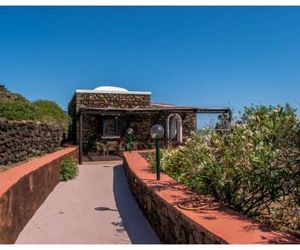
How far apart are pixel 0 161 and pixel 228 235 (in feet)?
29.7

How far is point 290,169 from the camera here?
14.9 ft

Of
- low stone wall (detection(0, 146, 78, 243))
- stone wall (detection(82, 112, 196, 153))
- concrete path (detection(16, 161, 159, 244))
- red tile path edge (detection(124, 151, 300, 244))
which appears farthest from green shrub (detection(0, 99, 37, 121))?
red tile path edge (detection(124, 151, 300, 244))

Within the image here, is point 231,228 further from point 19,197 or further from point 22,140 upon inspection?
point 22,140

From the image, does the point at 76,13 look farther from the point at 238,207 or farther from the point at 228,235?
the point at 228,235

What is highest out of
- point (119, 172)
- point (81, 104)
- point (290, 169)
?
point (81, 104)

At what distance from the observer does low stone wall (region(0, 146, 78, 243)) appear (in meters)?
4.52

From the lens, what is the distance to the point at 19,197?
544 centimetres

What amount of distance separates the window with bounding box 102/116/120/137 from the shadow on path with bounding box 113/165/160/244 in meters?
12.0

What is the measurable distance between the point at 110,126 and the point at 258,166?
58.3 feet

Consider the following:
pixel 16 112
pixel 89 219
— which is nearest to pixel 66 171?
pixel 89 219

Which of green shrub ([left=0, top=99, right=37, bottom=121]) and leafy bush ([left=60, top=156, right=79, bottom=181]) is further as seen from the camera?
green shrub ([left=0, top=99, right=37, bottom=121])

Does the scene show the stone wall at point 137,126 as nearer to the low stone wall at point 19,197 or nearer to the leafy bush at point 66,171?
the leafy bush at point 66,171

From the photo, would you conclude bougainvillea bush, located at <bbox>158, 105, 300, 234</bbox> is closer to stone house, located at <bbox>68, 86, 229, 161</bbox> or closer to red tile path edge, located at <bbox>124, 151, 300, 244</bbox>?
red tile path edge, located at <bbox>124, 151, 300, 244</bbox>

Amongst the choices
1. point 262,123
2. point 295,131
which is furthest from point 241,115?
point 295,131
